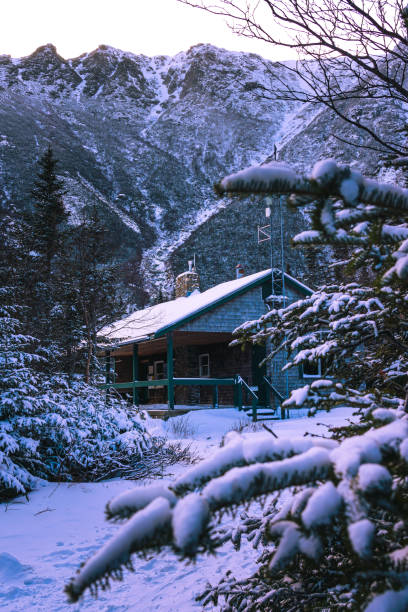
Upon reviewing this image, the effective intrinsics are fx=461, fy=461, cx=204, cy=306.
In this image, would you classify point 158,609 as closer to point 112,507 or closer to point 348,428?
point 348,428

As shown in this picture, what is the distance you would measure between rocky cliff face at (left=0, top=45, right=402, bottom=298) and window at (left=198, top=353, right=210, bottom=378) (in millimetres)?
19723

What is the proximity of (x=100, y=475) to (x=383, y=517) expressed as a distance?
5.92 m

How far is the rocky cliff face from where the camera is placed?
65.4 metres

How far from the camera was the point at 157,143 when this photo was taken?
109m

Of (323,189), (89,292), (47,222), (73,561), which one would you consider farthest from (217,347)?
(323,189)

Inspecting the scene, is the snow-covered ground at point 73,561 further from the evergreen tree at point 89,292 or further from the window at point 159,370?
the window at point 159,370

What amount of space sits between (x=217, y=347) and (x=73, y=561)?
15867mm

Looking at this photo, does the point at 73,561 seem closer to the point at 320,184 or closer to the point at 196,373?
the point at 320,184

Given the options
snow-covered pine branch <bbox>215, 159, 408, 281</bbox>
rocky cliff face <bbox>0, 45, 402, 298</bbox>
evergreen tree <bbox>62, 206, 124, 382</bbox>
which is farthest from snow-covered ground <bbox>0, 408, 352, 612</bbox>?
rocky cliff face <bbox>0, 45, 402, 298</bbox>

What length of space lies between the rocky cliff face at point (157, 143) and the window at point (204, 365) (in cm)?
1972

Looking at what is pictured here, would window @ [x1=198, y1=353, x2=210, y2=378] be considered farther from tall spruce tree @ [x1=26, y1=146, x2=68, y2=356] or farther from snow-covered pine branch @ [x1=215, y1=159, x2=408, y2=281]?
snow-covered pine branch @ [x1=215, y1=159, x2=408, y2=281]

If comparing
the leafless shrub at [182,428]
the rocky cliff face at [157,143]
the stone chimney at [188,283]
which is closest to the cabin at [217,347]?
the stone chimney at [188,283]

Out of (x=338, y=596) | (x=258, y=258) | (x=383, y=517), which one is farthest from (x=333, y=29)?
(x=258, y=258)

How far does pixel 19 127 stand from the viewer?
84.1 m
